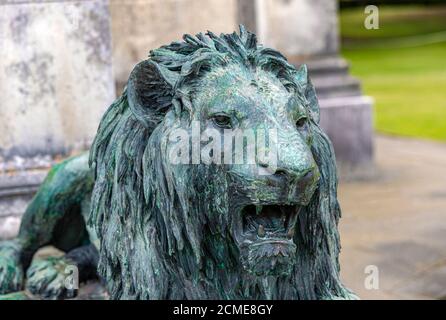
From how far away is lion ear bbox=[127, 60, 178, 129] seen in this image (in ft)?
10.6

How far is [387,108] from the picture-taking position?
14938 mm

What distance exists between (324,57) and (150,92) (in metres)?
6.74

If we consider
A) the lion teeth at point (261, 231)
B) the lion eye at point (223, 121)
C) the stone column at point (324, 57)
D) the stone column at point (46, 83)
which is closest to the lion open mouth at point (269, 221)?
the lion teeth at point (261, 231)

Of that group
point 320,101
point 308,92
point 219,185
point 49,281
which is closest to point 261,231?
point 219,185

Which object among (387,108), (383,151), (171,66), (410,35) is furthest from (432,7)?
(171,66)

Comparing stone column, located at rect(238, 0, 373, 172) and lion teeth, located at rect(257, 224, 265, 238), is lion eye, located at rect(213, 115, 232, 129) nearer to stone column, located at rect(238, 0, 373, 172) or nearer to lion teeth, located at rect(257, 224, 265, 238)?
lion teeth, located at rect(257, 224, 265, 238)

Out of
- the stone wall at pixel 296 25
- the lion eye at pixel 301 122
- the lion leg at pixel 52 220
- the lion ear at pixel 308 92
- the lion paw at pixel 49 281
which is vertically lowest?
the lion paw at pixel 49 281

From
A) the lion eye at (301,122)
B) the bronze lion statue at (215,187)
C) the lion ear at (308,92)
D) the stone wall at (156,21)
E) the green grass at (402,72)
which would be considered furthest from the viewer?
the green grass at (402,72)

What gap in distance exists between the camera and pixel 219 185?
303 centimetres

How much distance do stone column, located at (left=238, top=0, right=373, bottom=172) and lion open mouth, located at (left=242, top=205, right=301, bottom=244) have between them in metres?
6.66

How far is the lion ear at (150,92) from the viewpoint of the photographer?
3.24 metres

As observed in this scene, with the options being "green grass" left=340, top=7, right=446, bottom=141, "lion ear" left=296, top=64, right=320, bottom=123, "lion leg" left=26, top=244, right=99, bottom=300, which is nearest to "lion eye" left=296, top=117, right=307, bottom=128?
"lion ear" left=296, top=64, right=320, bottom=123

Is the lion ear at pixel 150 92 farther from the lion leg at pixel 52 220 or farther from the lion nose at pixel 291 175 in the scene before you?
the lion leg at pixel 52 220
